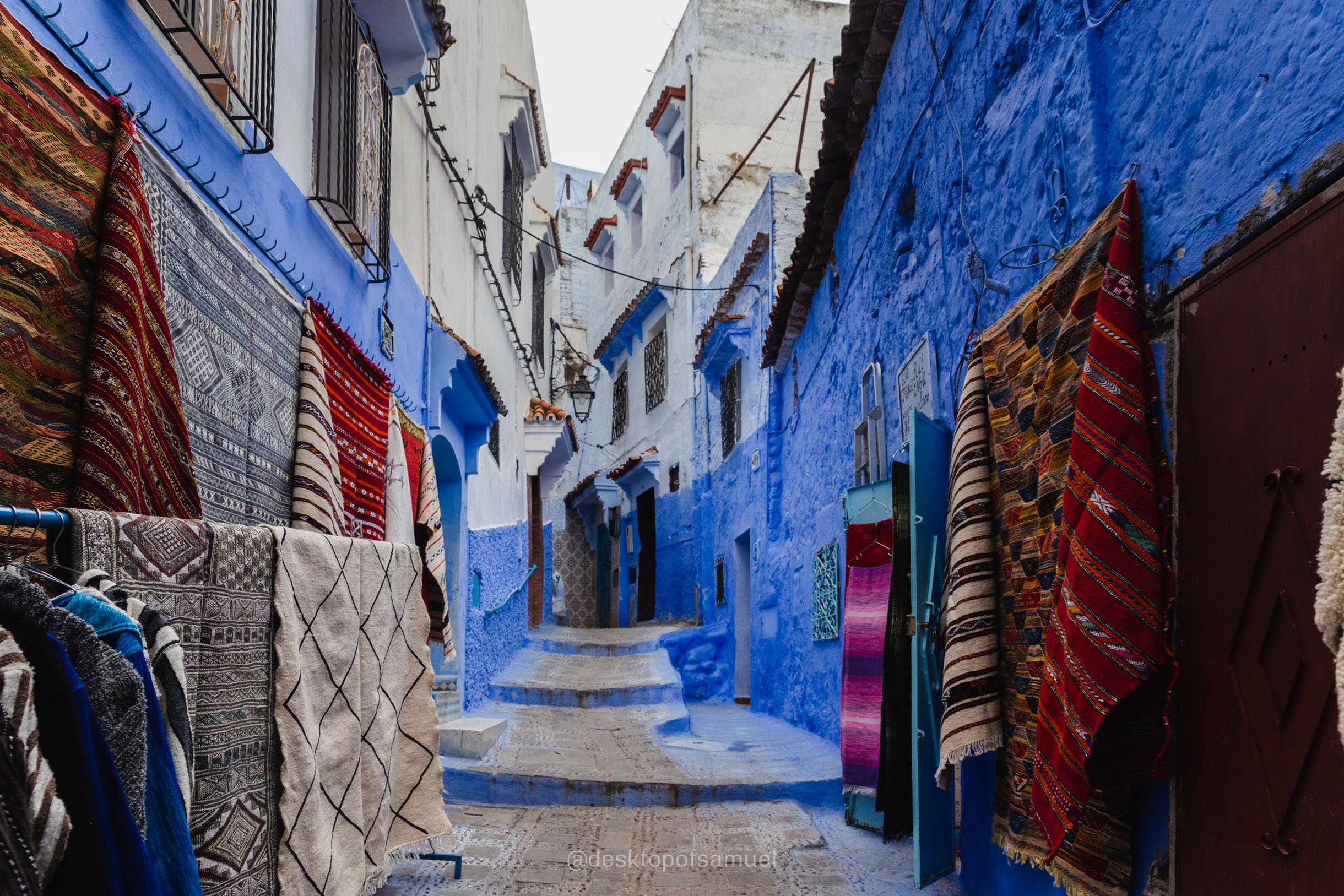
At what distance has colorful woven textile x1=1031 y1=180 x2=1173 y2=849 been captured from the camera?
209 cm

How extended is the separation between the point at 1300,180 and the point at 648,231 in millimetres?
17925

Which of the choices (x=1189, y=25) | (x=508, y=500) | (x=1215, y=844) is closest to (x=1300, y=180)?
(x=1189, y=25)

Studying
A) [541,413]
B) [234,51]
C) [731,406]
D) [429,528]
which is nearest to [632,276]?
[541,413]

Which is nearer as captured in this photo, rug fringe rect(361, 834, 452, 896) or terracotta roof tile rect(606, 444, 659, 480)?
rug fringe rect(361, 834, 452, 896)

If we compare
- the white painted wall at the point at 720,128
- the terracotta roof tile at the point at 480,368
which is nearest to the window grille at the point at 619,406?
the white painted wall at the point at 720,128

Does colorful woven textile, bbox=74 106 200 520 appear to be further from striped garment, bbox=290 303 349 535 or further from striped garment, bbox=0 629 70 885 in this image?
striped garment, bbox=290 303 349 535

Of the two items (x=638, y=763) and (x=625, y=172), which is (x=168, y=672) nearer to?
(x=638, y=763)

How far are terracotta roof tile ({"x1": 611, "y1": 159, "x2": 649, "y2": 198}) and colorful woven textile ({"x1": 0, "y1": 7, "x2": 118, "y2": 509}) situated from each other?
18148mm

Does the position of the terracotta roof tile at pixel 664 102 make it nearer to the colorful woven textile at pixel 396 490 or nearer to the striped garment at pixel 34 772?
the colorful woven textile at pixel 396 490

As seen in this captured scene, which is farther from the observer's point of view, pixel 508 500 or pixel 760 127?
pixel 760 127

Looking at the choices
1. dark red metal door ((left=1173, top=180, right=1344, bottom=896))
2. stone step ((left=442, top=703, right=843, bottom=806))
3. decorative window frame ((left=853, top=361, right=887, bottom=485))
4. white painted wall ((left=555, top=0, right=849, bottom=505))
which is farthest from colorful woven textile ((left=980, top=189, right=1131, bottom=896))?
white painted wall ((left=555, top=0, right=849, bottom=505))

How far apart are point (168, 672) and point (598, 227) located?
2198 cm

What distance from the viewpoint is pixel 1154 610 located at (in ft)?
6.91

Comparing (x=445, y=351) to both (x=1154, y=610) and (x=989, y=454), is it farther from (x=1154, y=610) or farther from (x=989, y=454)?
(x=1154, y=610)
